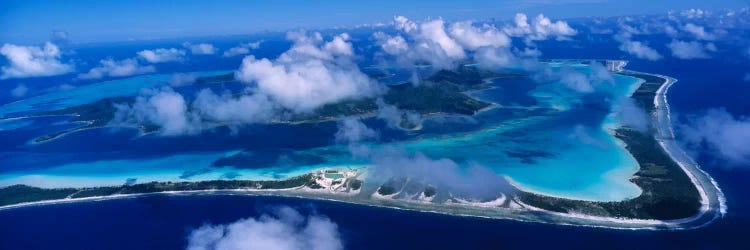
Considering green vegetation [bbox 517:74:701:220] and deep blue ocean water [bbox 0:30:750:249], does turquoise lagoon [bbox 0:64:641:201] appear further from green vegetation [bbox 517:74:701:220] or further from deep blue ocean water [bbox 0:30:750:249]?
deep blue ocean water [bbox 0:30:750:249]

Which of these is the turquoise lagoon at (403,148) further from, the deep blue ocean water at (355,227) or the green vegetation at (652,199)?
the deep blue ocean water at (355,227)

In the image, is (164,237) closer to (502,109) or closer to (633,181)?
(633,181)

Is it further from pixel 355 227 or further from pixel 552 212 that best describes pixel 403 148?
pixel 552 212

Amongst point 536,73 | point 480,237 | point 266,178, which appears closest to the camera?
point 480,237

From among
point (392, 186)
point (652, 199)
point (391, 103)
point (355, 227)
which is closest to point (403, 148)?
point (392, 186)

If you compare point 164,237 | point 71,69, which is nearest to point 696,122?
point 164,237

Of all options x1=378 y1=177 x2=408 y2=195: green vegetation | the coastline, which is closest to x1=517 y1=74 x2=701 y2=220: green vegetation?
the coastline

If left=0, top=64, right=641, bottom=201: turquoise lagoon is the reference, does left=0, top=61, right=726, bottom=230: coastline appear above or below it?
below

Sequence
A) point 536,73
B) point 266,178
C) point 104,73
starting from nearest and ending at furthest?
point 266,178, point 536,73, point 104,73
